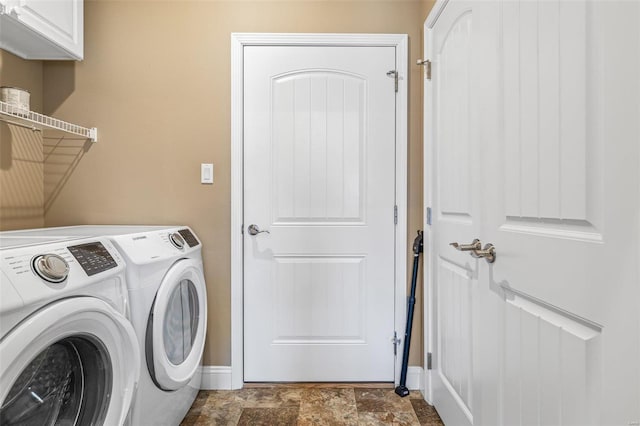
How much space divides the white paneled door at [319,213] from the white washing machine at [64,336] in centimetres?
90

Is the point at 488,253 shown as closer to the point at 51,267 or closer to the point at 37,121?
the point at 51,267

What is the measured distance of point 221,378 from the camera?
1.96 metres

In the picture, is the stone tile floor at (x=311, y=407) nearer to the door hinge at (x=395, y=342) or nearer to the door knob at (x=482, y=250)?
the door hinge at (x=395, y=342)

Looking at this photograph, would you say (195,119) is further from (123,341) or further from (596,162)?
(596,162)

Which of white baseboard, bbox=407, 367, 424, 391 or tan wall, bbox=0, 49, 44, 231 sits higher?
tan wall, bbox=0, 49, 44, 231

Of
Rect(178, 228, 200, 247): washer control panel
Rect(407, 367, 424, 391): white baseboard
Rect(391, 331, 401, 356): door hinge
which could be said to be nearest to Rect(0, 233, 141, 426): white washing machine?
Rect(178, 228, 200, 247): washer control panel

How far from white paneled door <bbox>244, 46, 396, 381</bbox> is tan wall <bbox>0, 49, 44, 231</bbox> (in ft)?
3.71

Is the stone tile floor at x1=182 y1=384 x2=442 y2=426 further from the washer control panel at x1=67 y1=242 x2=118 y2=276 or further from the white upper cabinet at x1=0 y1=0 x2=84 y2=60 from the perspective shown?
the white upper cabinet at x1=0 y1=0 x2=84 y2=60

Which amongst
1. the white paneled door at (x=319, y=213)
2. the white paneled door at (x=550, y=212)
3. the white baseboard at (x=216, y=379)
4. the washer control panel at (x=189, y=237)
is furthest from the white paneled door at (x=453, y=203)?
the washer control panel at (x=189, y=237)

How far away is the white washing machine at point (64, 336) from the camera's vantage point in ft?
2.53

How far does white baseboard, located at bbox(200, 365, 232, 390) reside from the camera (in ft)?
6.42

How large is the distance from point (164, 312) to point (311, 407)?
0.91m

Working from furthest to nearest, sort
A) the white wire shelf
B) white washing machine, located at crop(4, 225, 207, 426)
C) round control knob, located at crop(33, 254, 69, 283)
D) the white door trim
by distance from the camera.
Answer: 1. the white door trim
2. the white wire shelf
3. white washing machine, located at crop(4, 225, 207, 426)
4. round control knob, located at crop(33, 254, 69, 283)

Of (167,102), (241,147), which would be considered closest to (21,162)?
(167,102)
